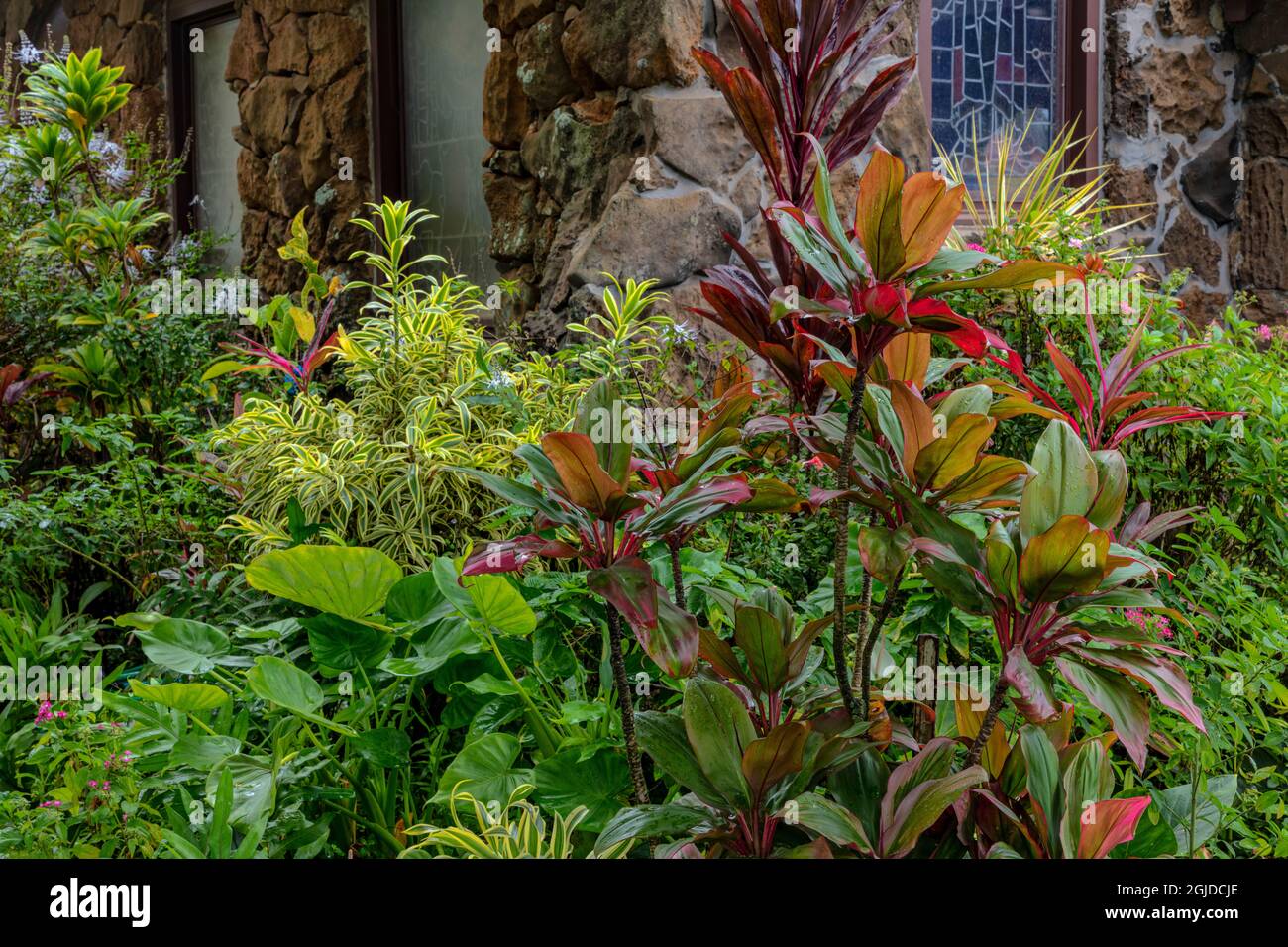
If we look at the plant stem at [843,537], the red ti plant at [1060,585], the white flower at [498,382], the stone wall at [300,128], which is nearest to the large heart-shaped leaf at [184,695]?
the plant stem at [843,537]

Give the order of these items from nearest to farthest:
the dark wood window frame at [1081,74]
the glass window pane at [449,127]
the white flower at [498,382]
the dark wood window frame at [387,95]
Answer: the white flower at [498,382] < the glass window pane at [449,127] < the dark wood window frame at [1081,74] < the dark wood window frame at [387,95]

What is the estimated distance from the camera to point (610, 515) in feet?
4.95

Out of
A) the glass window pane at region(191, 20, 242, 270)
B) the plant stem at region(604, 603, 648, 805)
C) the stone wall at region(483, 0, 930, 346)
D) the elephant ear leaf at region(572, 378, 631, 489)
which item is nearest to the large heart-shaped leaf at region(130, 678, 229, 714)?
the plant stem at region(604, 603, 648, 805)

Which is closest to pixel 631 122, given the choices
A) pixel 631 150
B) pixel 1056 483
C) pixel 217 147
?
pixel 631 150

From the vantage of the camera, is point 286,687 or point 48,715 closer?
point 286,687

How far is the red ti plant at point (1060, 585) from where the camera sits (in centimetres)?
134

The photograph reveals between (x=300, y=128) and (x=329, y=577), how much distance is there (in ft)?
14.2

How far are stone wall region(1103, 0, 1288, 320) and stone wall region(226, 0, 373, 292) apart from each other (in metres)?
3.46

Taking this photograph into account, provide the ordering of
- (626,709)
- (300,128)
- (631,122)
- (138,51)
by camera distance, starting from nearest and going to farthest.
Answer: (626,709), (631,122), (300,128), (138,51)

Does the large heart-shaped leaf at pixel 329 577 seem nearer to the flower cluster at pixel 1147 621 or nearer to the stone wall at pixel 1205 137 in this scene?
the flower cluster at pixel 1147 621

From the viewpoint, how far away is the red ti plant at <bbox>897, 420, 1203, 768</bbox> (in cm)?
134

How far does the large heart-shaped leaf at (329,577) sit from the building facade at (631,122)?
1854 mm

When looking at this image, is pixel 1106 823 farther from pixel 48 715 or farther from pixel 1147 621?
pixel 48 715
